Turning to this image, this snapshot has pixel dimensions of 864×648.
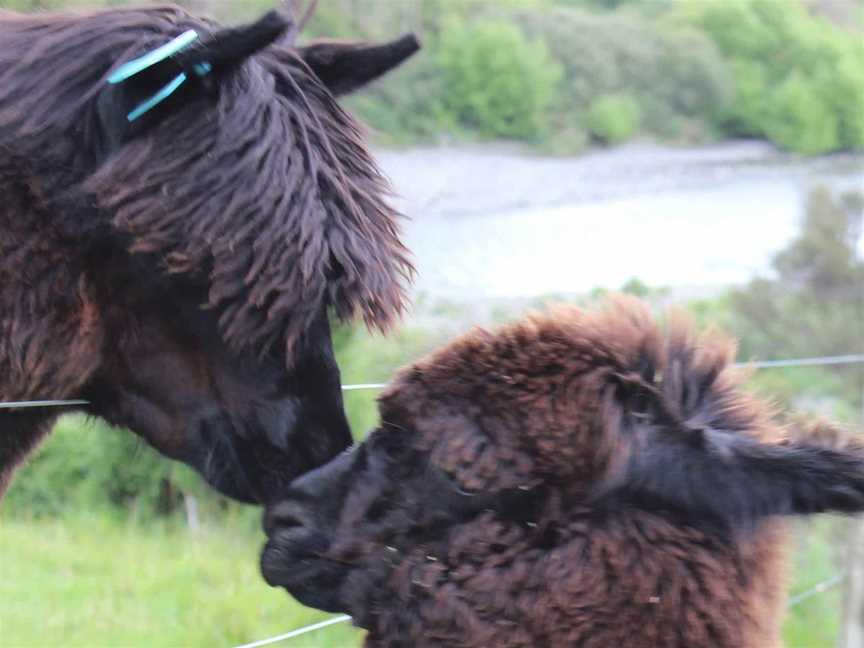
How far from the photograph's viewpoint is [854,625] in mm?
4461

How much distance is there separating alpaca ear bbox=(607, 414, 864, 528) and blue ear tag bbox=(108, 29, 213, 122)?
3.45ft

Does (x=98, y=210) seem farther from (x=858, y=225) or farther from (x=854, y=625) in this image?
(x=858, y=225)

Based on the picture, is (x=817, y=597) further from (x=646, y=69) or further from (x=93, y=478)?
(x=646, y=69)

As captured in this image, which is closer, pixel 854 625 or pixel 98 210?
pixel 98 210

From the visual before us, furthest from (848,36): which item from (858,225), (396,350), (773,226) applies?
(396,350)

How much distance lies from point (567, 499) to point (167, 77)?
1.08 meters

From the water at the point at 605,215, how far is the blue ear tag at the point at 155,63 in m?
7.18

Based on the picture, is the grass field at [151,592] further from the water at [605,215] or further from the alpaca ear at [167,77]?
the water at [605,215]

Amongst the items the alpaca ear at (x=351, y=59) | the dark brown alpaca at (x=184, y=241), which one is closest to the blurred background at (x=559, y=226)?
the alpaca ear at (x=351, y=59)

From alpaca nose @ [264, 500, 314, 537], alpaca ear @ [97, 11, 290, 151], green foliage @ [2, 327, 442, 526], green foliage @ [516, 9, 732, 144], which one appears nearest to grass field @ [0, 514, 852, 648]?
green foliage @ [2, 327, 442, 526]

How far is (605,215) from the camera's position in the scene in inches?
624

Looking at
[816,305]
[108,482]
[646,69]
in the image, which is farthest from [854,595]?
[646,69]

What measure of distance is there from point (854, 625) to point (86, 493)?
12.9 feet

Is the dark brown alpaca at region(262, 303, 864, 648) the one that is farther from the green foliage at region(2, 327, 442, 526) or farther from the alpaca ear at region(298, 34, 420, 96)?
the green foliage at region(2, 327, 442, 526)
